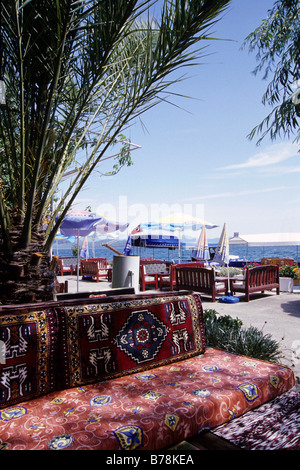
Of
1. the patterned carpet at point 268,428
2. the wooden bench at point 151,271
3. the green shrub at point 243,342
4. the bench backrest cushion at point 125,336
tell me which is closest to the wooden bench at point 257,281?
the wooden bench at point 151,271

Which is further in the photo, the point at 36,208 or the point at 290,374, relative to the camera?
the point at 36,208

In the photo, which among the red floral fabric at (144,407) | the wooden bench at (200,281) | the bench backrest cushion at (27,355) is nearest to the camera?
the red floral fabric at (144,407)

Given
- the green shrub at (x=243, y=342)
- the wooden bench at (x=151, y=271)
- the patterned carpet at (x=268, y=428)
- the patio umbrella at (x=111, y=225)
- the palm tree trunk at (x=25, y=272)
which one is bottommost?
the patterned carpet at (x=268, y=428)

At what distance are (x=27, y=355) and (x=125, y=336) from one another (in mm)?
800

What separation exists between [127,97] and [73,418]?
311cm

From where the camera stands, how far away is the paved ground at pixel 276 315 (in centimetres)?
496

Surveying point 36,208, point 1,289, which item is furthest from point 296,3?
point 1,289

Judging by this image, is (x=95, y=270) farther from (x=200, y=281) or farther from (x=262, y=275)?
(x=262, y=275)

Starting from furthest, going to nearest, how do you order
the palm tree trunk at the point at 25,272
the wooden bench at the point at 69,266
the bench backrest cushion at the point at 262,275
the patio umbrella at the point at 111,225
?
the wooden bench at the point at 69,266 < the patio umbrella at the point at 111,225 < the bench backrest cushion at the point at 262,275 < the palm tree trunk at the point at 25,272

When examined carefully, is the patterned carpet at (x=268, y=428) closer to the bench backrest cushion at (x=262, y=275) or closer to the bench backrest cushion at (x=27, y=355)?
the bench backrest cushion at (x=27, y=355)

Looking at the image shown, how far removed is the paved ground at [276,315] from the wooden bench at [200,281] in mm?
361

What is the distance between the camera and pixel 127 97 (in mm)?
3734

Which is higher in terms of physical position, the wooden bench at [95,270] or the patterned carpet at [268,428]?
the wooden bench at [95,270]
